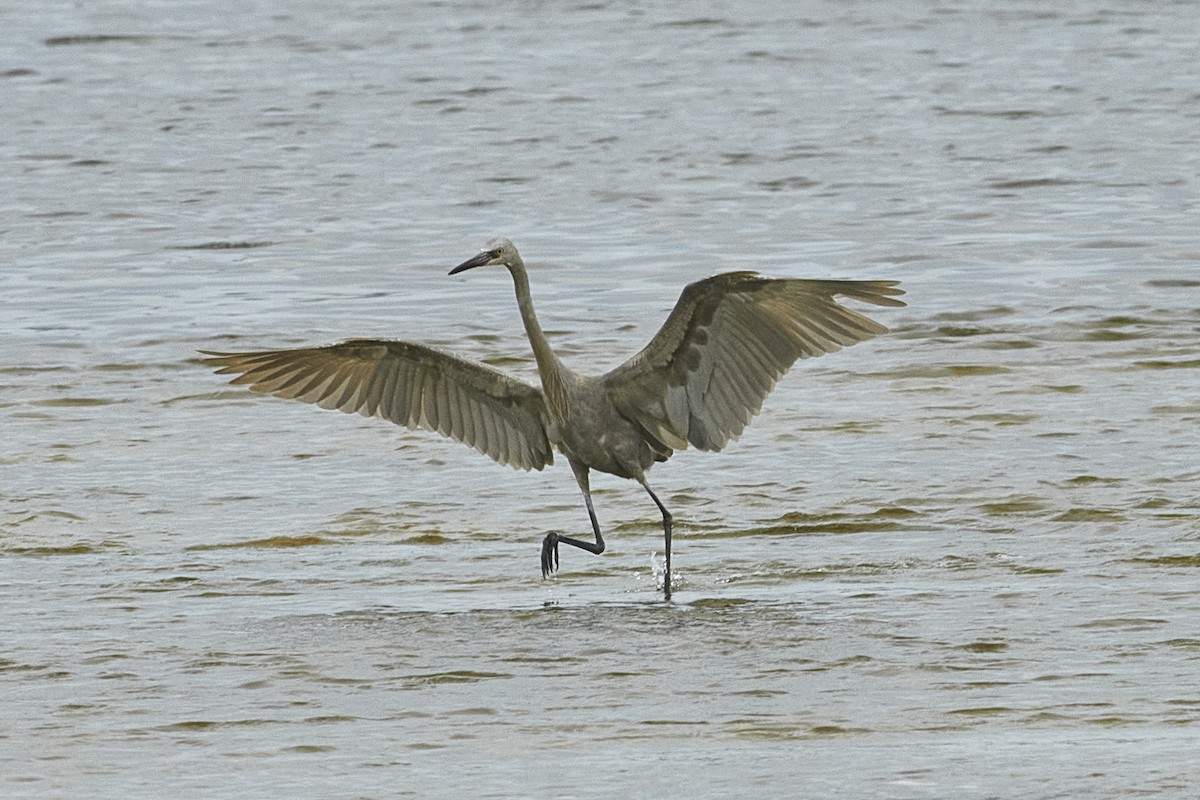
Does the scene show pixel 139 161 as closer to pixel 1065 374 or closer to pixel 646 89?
pixel 646 89

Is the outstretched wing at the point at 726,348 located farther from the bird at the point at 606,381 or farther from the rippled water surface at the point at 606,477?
the rippled water surface at the point at 606,477

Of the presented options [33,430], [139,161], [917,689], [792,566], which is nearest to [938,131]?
[139,161]

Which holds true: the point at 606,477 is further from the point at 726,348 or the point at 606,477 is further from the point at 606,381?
the point at 726,348

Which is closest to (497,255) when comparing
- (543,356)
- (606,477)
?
(543,356)

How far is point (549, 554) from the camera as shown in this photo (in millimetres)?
9641

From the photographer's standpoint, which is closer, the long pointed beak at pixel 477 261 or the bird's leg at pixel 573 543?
the long pointed beak at pixel 477 261

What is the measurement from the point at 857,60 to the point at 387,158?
7433 millimetres

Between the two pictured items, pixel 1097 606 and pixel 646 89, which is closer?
pixel 1097 606

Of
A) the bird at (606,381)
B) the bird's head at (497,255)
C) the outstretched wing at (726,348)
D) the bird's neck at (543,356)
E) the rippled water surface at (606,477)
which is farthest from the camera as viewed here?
the bird's neck at (543,356)

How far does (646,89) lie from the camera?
25.8 meters

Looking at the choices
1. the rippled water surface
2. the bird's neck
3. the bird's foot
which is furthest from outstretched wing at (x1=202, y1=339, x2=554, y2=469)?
the bird's foot

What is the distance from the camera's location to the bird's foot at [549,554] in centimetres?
958

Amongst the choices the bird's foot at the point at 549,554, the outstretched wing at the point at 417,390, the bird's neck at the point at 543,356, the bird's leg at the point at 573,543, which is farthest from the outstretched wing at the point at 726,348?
the bird's foot at the point at 549,554

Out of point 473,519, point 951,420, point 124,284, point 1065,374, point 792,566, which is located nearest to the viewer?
point 792,566
